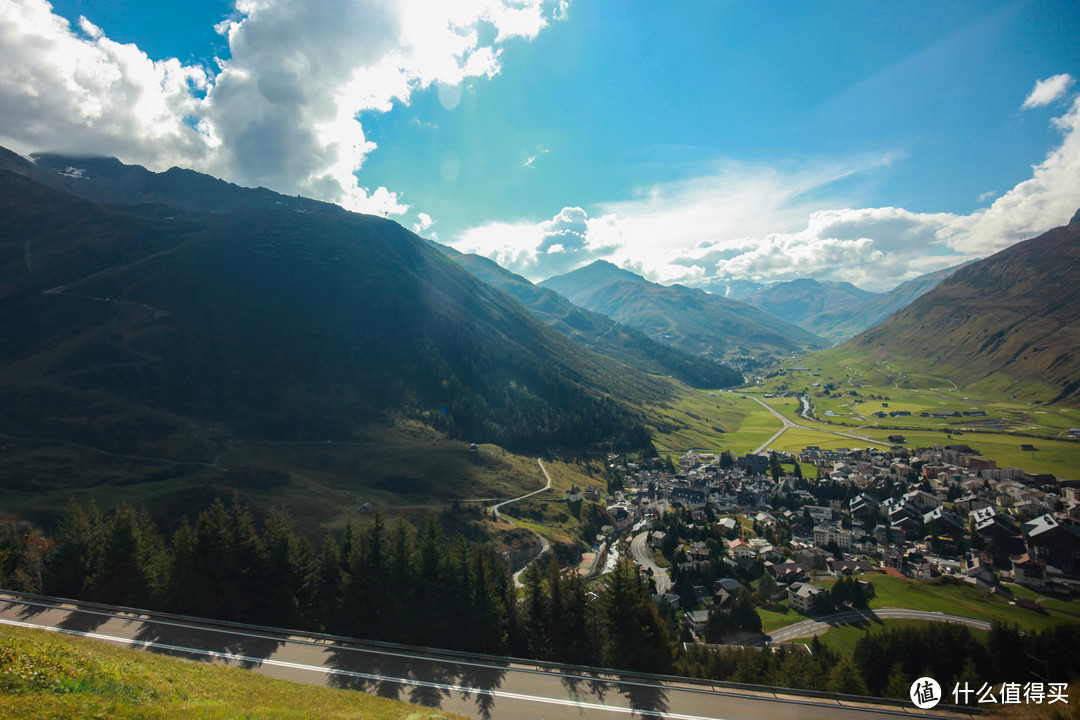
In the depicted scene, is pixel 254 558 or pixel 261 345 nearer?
pixel 254 558

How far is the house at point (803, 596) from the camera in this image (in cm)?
6669

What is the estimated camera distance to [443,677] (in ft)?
80.5

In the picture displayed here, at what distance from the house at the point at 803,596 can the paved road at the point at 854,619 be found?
2.63 m

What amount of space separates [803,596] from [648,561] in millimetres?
29432

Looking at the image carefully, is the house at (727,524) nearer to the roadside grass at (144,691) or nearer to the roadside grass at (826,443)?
the roadside grass at (826,443)

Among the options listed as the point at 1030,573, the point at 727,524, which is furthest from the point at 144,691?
the point at 1030,573

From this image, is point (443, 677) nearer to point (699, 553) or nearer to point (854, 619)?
point (854, 619)

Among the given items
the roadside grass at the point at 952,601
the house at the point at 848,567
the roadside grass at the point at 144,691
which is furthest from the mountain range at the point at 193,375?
the roadside grass at the point at 144,691

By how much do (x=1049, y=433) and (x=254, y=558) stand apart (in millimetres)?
255191

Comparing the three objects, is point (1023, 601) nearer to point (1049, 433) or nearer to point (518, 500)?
point (518, 500)

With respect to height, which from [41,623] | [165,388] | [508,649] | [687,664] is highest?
[165,388]

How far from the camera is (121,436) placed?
114 m

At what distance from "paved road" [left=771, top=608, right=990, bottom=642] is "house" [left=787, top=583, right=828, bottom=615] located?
2.63 metres

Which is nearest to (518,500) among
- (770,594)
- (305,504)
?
(305,504)
